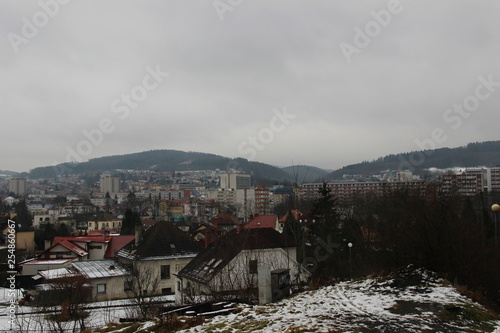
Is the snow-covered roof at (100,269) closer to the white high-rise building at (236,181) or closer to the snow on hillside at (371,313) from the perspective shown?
the snow on hillside at (371,313)

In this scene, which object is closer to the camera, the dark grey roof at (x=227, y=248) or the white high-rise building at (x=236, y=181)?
the dark grey roof at (x=227, y=248)

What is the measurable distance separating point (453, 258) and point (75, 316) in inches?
502

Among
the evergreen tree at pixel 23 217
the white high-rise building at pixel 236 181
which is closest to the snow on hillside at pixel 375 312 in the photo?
the evergreen tree at pixel 23 217

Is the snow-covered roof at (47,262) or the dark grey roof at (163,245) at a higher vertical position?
the dark grey roof at (163,245)

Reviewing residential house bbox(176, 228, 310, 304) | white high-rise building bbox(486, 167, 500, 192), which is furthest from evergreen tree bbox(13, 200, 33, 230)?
white high-rise building bbox(486, 167, 500, 192)

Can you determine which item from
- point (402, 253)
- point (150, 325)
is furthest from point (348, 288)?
point (150, 325)

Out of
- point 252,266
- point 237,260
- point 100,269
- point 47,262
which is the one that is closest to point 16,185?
point 47,262

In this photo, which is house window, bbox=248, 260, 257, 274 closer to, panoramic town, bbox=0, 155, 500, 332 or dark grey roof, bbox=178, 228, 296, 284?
panoramic town, bbox=0, 155, 500, 332

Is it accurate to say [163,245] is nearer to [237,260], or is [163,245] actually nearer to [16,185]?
[237,260]

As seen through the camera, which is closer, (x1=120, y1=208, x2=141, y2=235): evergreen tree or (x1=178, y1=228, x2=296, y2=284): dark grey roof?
(x1=178, y1=228, x2=296, y2=284): dark grey roof

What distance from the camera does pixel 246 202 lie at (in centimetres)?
12119

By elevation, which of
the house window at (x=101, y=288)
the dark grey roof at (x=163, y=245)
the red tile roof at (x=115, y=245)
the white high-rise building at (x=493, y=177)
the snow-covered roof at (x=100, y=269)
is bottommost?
the house window at (x=101, y=288)

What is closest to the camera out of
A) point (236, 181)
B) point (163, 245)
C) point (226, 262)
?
point (226, 262)

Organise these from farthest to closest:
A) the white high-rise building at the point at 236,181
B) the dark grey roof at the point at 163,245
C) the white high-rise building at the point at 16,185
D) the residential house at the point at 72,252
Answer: the white high-rise building at the point at 16,185
the white high-rise building at the point at 236,181
the residential house at the point at 72,252
the dark grey roof at the point at 163,245
